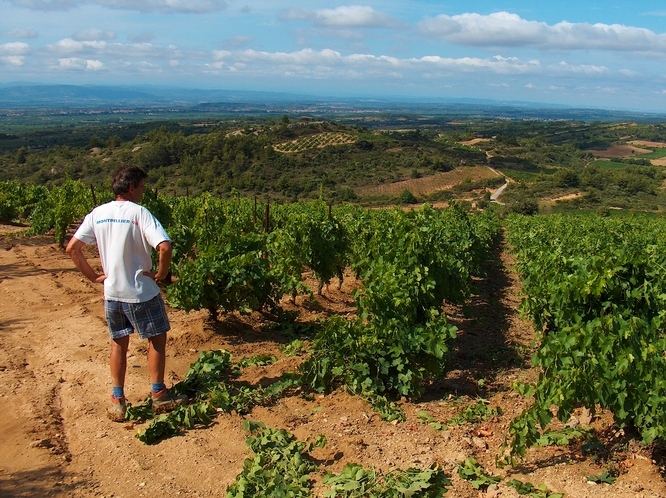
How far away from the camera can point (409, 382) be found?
482cm

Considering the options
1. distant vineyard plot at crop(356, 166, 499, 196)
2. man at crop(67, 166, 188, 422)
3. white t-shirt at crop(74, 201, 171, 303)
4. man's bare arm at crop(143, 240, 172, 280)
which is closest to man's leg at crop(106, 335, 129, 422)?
man at crop(67, 166, 188, 422)

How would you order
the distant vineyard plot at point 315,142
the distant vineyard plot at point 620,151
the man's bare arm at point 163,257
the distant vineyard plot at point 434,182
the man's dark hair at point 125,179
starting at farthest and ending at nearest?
the distant vineyard plot at point 620,151, the distant vineyard plot at point 315,142, the distant vineyard plot at point 434,182, the man's dark hair at point 125,179, the man's bare arm at point 163,257

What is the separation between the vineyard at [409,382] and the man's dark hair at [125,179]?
1821 millimetres

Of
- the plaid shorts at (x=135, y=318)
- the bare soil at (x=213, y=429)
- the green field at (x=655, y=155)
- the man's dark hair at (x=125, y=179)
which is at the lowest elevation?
the bare soil at (x=213, y=429)

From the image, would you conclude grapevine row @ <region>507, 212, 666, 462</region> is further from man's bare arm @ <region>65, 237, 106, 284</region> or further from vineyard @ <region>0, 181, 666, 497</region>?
man's bare arm @ <region>65, 237, 106, 284</region>

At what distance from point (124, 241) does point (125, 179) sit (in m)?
0.51

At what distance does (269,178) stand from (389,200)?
15.1 m

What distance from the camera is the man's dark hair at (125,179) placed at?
4.12 meters

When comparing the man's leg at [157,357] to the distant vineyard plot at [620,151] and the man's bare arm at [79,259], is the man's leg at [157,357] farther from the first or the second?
the distant vineyard plot at [620,151]

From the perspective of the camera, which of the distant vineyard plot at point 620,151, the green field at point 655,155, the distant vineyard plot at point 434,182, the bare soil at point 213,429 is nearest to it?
the bare soil at point 213,429

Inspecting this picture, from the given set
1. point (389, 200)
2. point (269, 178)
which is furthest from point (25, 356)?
point (269, 178)

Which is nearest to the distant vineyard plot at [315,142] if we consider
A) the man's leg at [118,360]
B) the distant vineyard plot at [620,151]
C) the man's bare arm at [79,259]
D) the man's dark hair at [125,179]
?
the distant vineyard plot at [620,151]

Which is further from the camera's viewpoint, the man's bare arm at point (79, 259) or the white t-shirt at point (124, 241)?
the man's bare arm at point (79, 259)

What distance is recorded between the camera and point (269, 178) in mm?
57688
